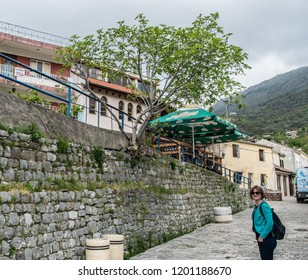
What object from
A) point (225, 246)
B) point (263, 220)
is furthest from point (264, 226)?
point (225, 246)

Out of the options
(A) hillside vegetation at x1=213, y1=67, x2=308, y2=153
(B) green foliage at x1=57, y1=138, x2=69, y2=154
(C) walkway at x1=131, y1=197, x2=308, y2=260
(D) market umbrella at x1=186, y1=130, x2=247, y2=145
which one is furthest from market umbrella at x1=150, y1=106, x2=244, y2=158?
(A) hillside vegetation at x1=213, y1=67, x2=308, y2=153

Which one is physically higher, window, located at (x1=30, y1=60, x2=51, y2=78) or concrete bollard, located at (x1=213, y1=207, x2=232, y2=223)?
window, located at (x1=30, y1=60, x2=51, y2=78)

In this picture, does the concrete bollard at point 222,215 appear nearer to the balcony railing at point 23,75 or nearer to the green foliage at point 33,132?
the green foliage at point 33,132

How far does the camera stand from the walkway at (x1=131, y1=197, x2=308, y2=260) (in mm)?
8977

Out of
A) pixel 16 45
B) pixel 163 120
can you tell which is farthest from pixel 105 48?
pixel 16 45

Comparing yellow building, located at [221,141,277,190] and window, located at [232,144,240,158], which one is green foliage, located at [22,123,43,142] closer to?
yellow building, located at [221,141,277,190]

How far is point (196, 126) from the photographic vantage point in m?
16.8

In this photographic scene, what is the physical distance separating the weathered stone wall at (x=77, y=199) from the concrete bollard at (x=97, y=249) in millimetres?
330

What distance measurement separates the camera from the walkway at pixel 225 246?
898cm

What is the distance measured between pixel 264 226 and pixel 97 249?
3427 millimetres

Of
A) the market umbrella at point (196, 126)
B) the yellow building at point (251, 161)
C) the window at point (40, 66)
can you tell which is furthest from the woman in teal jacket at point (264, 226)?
the yellow building at point (251, 161)

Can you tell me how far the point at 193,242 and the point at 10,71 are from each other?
18.2 metres

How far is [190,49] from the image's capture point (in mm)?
10414
